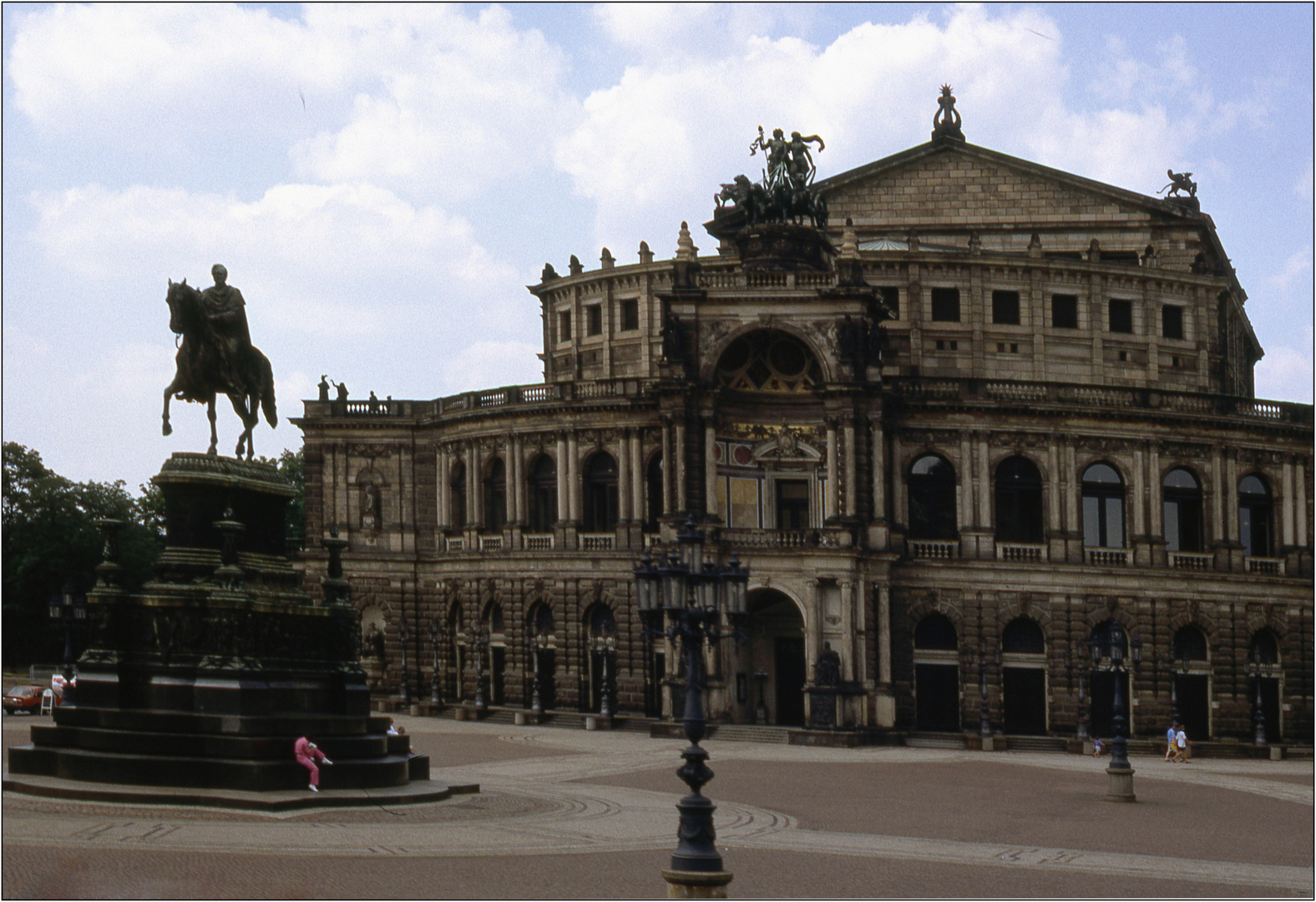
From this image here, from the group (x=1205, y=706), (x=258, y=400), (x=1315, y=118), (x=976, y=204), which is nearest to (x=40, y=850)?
(x=258, y=400)

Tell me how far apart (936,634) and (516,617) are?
16.9 metres

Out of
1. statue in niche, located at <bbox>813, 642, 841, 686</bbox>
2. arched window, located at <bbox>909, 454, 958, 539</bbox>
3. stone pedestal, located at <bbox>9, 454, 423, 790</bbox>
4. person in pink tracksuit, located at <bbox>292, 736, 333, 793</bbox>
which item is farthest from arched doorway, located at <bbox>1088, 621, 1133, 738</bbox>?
person in pink tracksuit, located at <bbox>292, 736, 333, 793</bbox>

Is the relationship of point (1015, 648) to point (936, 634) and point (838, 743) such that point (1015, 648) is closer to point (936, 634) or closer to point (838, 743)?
point (936, 634)

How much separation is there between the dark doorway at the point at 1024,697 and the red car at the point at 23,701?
36.9 m

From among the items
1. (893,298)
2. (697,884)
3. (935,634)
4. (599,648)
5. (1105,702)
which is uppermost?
(893,298)

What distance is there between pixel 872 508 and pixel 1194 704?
1517 centimetres

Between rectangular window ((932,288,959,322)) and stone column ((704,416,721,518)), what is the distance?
14.6 m

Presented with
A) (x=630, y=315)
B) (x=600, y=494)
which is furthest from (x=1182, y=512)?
(x=630, y=315)

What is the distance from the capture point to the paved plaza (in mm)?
24266

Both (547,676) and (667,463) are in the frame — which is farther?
(547,676)

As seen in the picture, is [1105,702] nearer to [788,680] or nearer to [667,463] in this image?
[788,680]

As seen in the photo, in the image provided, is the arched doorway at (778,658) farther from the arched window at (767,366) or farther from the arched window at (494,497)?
the arched window at (494,497)

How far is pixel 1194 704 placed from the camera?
6875 cm

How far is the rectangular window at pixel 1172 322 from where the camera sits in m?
78.4
